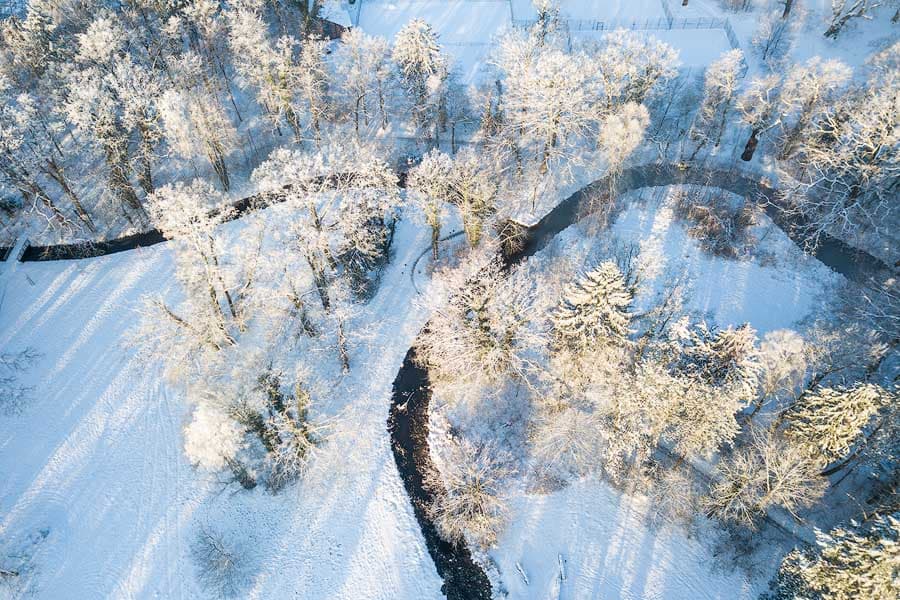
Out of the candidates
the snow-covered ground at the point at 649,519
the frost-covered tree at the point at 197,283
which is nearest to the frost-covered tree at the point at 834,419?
the snow-covered ground at the point at 649,519

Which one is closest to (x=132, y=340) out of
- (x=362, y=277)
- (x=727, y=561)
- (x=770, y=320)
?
(x=362, y=277)

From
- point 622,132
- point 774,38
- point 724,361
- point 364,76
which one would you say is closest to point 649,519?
point 724,361

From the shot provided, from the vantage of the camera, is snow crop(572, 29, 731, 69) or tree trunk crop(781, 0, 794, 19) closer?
snow crop(572, 29, 731, 69)

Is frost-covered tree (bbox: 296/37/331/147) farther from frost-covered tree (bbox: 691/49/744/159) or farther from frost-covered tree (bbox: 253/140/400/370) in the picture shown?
frost-covered tree (bbox: 691/49/744/159)

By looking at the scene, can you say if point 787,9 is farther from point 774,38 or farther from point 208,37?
point 208,37

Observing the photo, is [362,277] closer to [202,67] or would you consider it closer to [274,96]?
[274,96]

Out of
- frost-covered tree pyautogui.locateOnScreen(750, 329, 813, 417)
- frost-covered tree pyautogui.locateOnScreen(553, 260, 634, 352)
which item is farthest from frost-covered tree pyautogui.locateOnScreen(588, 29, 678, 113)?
frost-covered tree pyautogui.locateOnScreen(750, 329, 813, 417)

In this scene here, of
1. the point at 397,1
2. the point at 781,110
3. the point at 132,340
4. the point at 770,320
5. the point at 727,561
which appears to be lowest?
the point at 727,561
